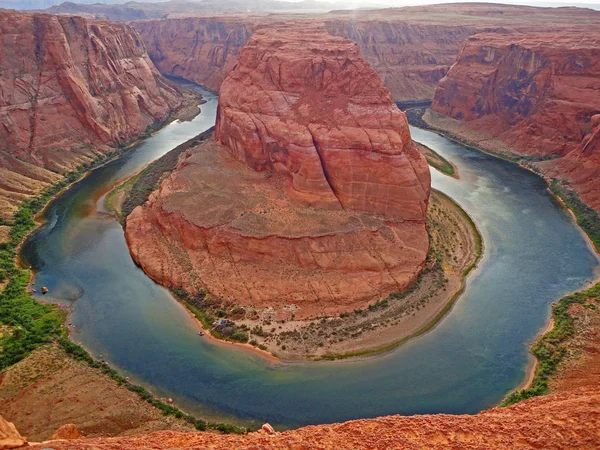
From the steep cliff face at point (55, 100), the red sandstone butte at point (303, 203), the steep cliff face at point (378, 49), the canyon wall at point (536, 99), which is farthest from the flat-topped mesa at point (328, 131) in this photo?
the steep cliff face at point (378, 49)

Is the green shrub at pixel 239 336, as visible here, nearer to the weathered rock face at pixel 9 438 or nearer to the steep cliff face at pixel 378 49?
the weathered rock face at pixel 9 438

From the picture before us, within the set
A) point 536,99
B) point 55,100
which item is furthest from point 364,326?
point 536,99

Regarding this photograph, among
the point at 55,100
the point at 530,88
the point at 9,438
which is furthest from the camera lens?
the point at 530,88

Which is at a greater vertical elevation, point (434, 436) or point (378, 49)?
point (378, 49)

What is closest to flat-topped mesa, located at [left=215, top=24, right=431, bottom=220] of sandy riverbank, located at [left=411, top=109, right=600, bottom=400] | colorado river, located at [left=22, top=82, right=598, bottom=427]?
colorado river, located at [left=22, top=82, right=598, bottom=427]

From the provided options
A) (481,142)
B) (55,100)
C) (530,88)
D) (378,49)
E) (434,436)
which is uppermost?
(378,49)

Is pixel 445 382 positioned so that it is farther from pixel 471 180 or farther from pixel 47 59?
pixel 47 59

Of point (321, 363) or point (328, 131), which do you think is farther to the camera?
point (328, 131)

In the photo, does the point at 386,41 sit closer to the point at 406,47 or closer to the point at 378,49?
the point at 378,49
